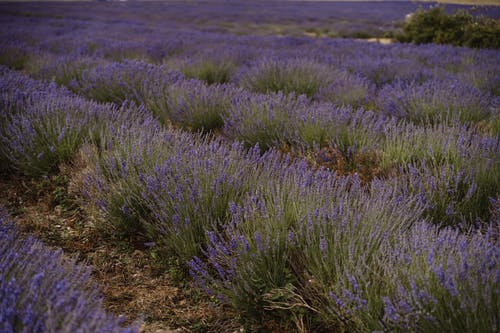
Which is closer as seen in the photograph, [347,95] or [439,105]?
[439,105]

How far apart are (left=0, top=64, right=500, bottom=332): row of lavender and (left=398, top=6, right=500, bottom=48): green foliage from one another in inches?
336

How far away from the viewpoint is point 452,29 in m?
10.6

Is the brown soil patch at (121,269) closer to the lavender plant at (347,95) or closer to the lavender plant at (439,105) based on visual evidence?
the lavender plant at (439,105)

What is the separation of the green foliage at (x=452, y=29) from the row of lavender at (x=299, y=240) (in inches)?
336

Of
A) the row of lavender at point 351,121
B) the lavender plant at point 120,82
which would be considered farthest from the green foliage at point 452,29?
the lavender plant at point 120,82

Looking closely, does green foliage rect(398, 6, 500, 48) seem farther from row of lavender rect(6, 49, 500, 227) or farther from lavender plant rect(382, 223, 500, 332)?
lavender plant rect(382, 223, 500, 332)

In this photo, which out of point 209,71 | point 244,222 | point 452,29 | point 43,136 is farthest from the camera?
point 452,29

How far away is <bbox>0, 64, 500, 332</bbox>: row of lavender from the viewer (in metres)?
1.29

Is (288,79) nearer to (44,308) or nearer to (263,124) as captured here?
(263,124)

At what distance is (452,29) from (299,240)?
1127 cm

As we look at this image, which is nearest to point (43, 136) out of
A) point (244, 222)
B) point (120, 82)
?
Answer: point (120, 82)

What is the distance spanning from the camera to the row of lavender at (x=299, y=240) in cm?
129

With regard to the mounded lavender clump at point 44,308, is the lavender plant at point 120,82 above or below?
above

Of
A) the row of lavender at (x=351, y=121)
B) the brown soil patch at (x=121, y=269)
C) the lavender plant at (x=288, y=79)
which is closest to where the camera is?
the brown soil patch at (x=121, y=269)
